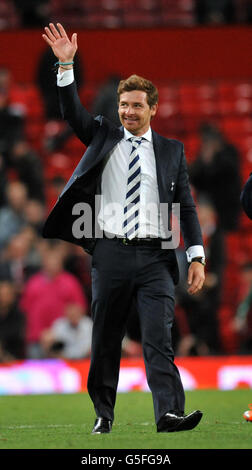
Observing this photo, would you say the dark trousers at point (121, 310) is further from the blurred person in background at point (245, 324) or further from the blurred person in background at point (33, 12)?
the blurred person in background at point (33, 12)

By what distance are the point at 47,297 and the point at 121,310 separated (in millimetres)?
5544

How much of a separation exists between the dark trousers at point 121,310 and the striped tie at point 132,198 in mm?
110

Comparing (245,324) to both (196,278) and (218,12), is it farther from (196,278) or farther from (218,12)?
(218,12)

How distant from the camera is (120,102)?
21.8 feet

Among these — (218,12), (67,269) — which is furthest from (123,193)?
(218,12)

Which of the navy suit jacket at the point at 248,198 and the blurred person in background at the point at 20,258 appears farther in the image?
the blurred person in background at the point at 20,258

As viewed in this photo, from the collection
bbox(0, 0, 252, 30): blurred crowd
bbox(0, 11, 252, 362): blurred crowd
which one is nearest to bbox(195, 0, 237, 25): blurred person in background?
bbox(0, 0, 252, 30): blurred crowd

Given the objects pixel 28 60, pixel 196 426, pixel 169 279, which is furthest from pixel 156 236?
pixel 28 60

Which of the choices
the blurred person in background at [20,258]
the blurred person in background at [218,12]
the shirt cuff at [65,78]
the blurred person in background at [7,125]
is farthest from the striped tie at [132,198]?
the blurred person in background at [218,12]

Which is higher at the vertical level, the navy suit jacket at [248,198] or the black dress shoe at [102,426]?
the navy suit jacket at [248,198]

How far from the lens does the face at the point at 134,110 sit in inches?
260

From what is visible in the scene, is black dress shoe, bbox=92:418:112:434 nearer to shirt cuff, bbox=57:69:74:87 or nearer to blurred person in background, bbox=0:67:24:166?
shirt cuff, bbox=57:69:74:87

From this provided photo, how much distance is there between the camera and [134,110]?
261 inches

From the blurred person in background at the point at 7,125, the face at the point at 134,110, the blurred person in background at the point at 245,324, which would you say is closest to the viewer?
the face at the point at 134,110
